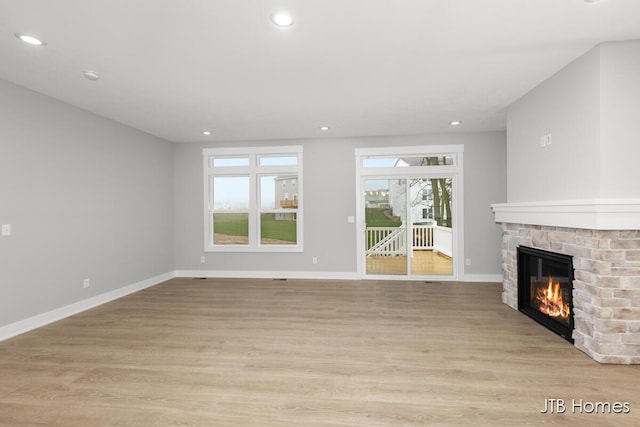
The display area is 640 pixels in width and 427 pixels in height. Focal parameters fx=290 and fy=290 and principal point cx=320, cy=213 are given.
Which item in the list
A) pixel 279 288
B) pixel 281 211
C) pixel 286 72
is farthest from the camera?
pixel 281 211

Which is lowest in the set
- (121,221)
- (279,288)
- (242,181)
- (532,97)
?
(279,288)

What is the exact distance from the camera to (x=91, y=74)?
288 centimetres

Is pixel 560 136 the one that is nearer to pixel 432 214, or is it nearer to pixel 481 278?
pixel 432 214

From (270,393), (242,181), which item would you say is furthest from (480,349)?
(242,181)

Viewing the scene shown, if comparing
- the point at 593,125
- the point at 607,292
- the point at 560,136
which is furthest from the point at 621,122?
the point at 607,292

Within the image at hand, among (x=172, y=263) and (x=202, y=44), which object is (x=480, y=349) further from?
(x=172, y=263)

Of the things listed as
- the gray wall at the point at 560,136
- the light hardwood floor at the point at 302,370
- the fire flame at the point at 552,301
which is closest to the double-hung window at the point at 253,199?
the light hardwood floor at the point at 302,370

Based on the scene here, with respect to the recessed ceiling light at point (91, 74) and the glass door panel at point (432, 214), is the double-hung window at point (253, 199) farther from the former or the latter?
the recessed ceiling light at point (91, 74)

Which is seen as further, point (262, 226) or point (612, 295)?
point (262, 226)

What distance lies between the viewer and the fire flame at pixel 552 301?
301 centimetres

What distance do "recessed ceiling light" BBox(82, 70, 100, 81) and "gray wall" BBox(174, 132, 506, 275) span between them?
9.18ft

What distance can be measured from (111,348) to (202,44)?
9.49 ft

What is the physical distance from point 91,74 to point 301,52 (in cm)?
214

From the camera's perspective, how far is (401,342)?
9.34 ft
